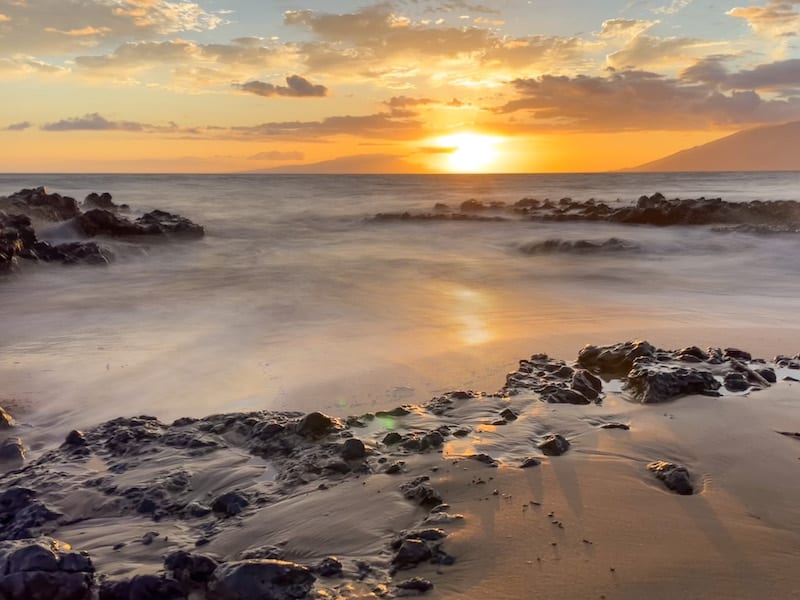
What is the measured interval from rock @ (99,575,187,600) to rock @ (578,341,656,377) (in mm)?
4190

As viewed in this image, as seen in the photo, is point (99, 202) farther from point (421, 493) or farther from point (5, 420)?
point (421, 493)

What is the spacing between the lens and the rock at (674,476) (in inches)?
128

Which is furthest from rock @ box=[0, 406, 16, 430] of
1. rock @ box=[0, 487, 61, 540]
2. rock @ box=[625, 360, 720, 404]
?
rock @ box=[625, 360, 720, 404]

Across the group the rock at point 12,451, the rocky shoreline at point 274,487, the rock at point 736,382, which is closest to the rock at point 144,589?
the rocky shoreline at point 274,487

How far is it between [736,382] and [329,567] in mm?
3911

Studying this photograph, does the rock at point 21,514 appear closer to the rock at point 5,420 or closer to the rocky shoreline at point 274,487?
the rocky shoreline at point 274,487

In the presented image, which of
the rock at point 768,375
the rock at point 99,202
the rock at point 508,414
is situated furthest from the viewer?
the rock at point 99,202

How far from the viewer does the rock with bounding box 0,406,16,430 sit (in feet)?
15.8

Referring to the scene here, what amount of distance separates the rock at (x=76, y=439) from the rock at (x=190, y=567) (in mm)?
1915

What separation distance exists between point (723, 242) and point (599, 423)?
16.3m

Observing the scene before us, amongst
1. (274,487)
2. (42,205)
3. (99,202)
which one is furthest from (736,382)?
(99,202)

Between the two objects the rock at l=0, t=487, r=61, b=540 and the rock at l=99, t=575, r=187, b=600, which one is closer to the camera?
the rock at l=99, t=575, r=187, b=600

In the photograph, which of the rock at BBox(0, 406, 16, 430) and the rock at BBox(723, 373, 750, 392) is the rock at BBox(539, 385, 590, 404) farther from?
the rock at BBox(0, 406, 16, 430)

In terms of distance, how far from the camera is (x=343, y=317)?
9.19m
